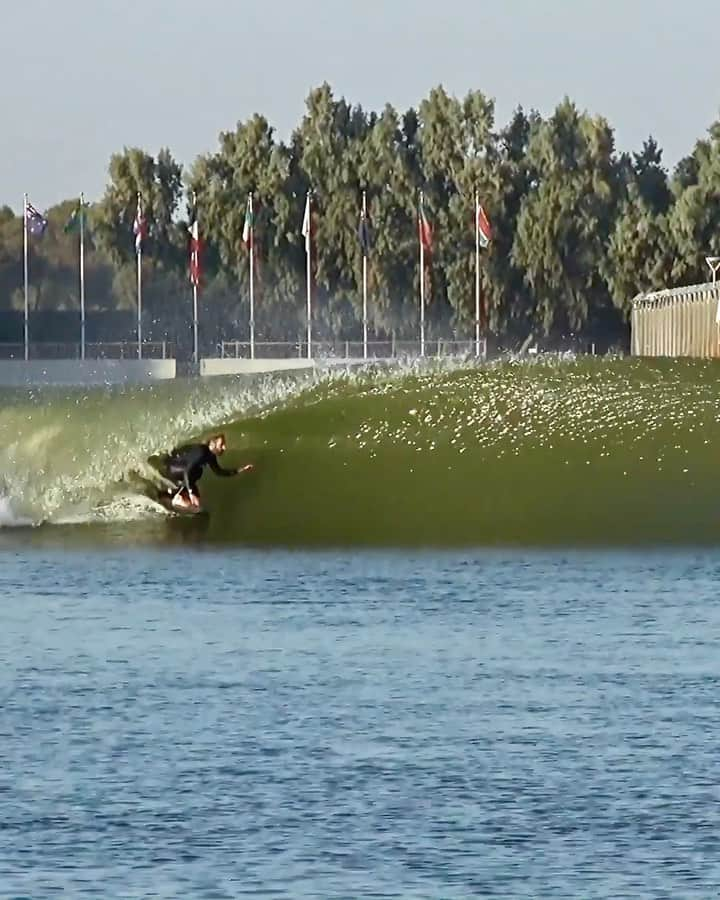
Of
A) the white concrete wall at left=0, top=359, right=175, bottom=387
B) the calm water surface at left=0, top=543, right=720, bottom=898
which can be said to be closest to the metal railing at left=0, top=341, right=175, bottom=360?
the white concrete wall at left=0, top=359, right=175, bottom=387

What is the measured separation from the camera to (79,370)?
140m

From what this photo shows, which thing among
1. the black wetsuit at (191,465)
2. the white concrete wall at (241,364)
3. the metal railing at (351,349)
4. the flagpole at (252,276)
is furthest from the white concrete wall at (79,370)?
the black wetsuit at (191,465)

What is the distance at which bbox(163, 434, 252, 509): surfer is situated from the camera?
145 ft

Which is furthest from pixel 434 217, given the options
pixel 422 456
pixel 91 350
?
pixel 422 456

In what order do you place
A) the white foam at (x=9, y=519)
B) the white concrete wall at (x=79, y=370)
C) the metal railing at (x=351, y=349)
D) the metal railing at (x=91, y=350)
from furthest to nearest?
the metal railing at (x=91, y=350) < the metal railing at (x=351, y=349) < the white concrete wall at (x=79, y=370) < the white foam at (x=9, y=519)

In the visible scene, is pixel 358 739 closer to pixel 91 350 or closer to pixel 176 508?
pixel 176 508

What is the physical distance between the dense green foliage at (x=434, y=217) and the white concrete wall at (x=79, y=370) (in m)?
23.9

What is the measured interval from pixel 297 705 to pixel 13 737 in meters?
2.73

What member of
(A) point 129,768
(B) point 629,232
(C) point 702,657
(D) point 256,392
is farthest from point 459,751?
(B) point 629,232

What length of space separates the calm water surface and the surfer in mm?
9524

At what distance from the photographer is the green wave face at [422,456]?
44375mm

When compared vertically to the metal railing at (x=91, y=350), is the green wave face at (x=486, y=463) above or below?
below

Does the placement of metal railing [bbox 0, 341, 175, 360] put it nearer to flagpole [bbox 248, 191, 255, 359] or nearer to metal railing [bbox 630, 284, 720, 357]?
flagpole [bbox 248, 191, 255, 359]

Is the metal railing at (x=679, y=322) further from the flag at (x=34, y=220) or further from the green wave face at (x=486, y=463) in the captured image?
the green wave face at (x=486, y=463)
